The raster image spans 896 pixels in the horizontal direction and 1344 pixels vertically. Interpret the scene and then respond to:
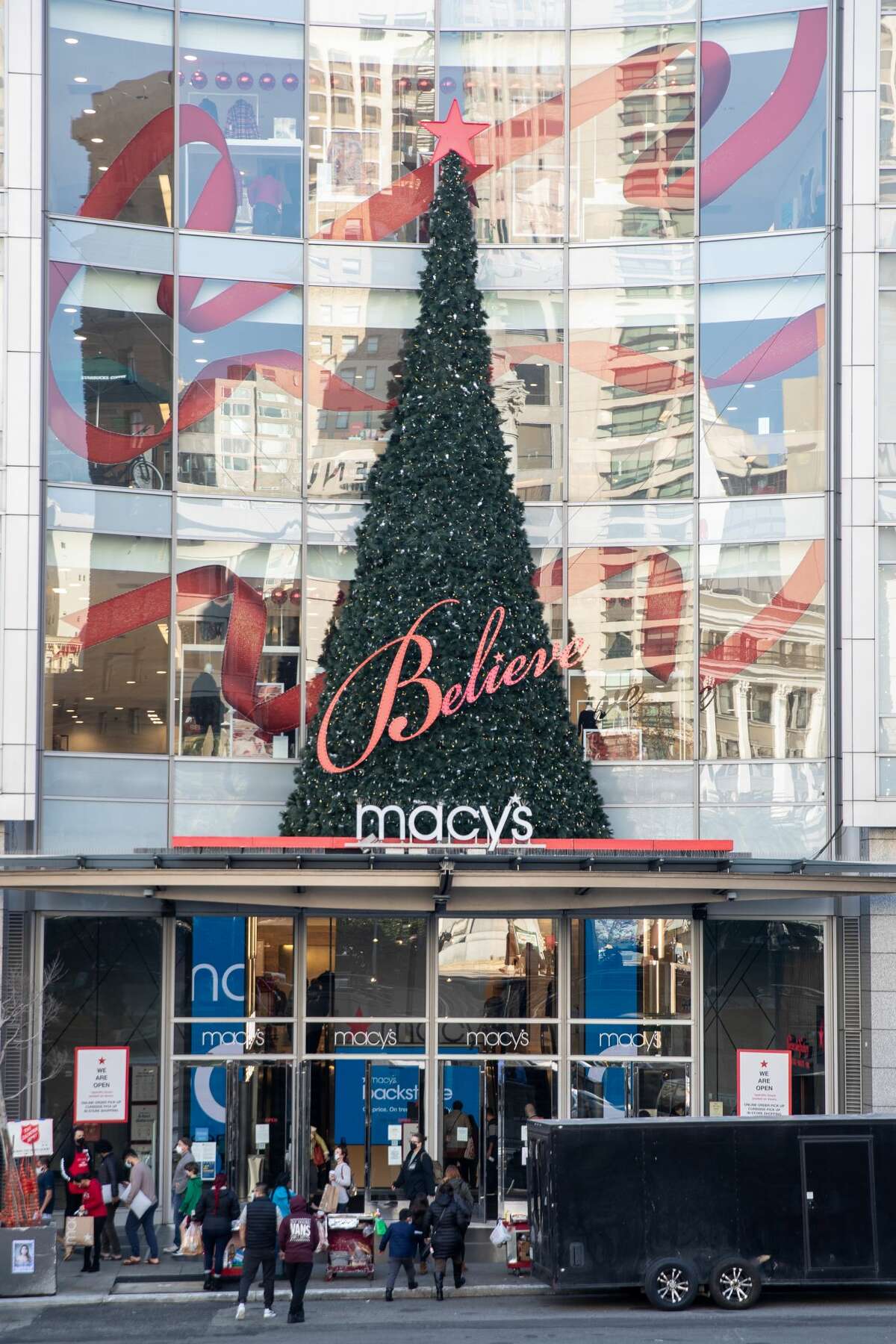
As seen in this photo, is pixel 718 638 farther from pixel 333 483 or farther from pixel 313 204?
pixel 313 204

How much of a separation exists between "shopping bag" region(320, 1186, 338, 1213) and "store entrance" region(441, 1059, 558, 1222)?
3.14m

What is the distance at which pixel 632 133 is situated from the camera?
97.6ft

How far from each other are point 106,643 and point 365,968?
23.4 feet

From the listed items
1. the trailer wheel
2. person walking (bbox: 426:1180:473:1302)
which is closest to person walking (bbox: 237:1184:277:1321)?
person walking (bbox: 426:1180:473:1302)

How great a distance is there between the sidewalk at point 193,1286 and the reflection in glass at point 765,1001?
5.67 m

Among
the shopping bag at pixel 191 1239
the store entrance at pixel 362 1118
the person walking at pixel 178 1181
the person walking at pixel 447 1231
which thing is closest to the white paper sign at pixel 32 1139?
the person walking at pixel 178 1181

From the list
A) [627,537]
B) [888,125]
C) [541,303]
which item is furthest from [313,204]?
[888,125]

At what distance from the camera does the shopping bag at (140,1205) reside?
24.6 m

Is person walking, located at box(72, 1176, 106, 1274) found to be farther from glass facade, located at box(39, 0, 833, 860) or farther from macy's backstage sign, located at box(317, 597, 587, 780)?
macy's backstage sign, located at box(317, 597, 587, 780)

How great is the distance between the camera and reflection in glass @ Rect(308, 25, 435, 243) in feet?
97.9

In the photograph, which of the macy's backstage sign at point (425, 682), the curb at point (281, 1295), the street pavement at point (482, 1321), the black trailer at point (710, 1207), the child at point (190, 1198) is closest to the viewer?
the street pavement at point (482, 1321)

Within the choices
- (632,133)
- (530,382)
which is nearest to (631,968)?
(530,382)

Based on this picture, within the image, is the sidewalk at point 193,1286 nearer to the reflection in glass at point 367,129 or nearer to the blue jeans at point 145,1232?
the blue jeans at point 145,1232

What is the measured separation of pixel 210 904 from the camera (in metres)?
28.4
